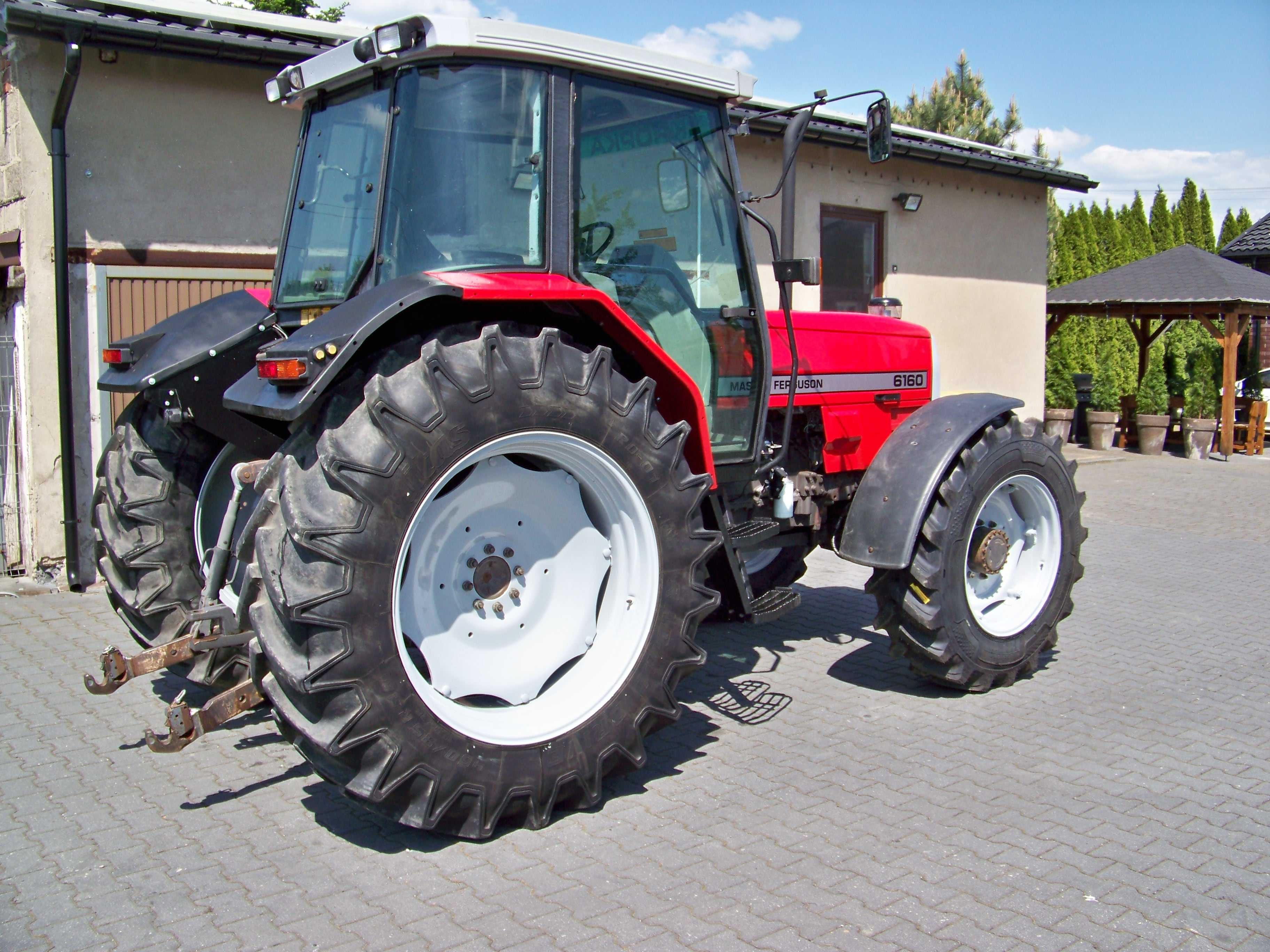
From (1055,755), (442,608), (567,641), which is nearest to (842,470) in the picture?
(1055,755)

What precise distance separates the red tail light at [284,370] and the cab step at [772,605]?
6.74 feet

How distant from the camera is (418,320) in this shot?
134 inches

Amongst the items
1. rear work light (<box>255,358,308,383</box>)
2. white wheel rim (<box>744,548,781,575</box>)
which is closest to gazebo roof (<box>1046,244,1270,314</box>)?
white wheel rim (<box>744,548,781,575</box>)

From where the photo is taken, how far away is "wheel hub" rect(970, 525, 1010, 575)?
490 centimetres

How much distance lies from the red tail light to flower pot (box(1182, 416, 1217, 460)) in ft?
49.9

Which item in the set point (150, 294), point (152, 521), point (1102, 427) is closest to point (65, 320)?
point (150, 294)

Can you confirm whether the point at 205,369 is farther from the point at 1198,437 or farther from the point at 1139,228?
the point at 1139,228

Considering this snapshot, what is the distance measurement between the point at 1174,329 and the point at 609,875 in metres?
17.6

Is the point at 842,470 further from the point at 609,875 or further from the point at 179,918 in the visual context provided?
the point at 179,918

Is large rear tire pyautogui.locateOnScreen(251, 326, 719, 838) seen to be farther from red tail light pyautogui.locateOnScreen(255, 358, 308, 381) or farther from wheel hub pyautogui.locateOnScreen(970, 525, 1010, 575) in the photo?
wheel hub pyautogui.locateOnScreen(970, 525, 1010, 575)

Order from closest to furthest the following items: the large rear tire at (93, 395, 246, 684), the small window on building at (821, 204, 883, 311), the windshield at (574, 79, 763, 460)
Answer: the windshield at (574, 79, 763, 460)
the large rear tire at (93, 395, 246, 684)
the small window on building at (821, 204, 883, 311)

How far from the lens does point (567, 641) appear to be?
376cm

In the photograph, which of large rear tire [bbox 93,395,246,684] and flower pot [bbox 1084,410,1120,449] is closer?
large rear tire [bbox 93,395,246,684]

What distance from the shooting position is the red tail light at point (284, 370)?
10.1ft
